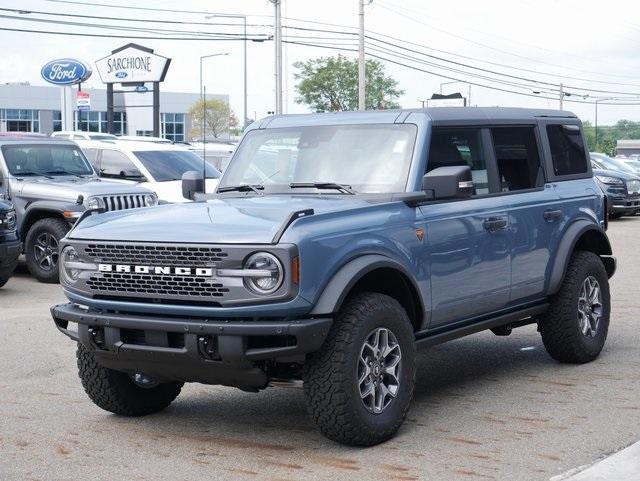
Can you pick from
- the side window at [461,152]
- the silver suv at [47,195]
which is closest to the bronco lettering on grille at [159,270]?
the side window at [461,152]

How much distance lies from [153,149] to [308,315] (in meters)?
12.7

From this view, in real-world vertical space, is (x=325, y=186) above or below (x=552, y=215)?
above

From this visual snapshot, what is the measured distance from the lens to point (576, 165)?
8.95m

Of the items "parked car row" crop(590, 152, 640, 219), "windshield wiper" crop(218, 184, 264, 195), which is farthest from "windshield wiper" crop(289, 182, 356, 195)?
"parked car row" crop(590, 152, 640, 219)

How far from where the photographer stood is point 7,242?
13609mm

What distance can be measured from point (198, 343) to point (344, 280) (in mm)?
843

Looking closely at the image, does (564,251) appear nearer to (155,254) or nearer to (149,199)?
(155,254)

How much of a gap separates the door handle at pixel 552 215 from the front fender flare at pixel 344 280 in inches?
85.0

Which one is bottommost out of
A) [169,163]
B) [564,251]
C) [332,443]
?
[332,443]

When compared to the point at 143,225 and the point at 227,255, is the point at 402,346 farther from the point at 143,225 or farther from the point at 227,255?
the point at 143,225

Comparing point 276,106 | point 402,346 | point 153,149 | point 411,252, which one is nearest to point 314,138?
point 411,252

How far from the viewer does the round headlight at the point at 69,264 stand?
21.5 feet

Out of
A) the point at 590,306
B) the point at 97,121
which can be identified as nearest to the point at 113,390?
the point at 590,306

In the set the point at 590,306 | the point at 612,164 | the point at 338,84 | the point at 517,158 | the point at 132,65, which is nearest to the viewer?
the point at 517,158
